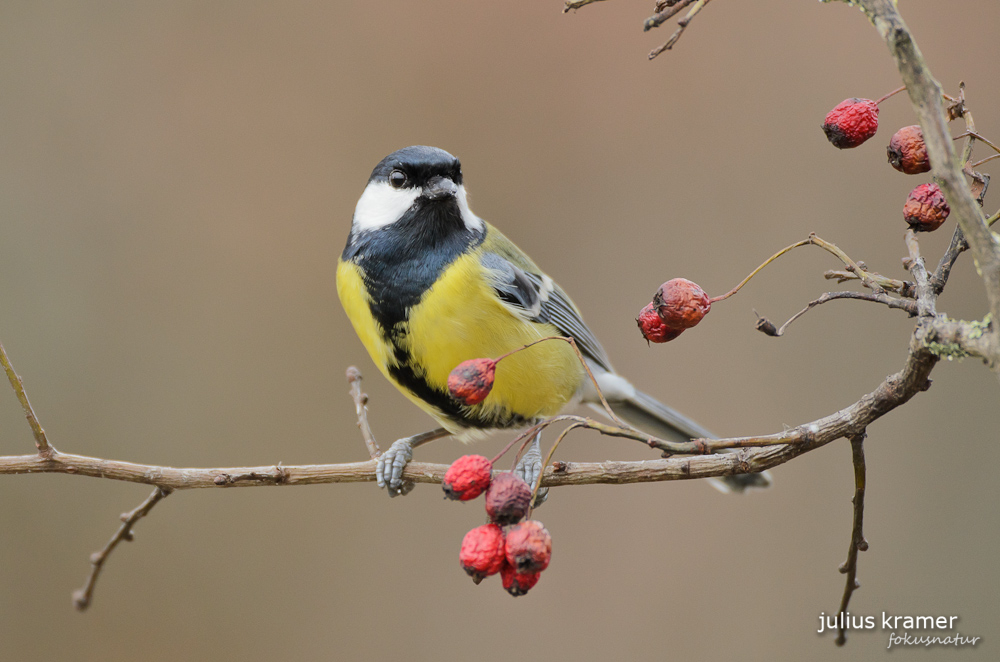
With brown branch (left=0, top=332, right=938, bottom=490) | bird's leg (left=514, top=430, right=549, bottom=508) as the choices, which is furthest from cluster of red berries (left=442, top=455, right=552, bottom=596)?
bird's leg (left=514, top=430, right=549, bottom=508)

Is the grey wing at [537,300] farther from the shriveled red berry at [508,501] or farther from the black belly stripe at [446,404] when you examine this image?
the shriveled red berry at [508,501]

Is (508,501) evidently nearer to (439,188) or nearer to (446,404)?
(446,404)

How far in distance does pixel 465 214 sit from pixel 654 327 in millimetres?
1007

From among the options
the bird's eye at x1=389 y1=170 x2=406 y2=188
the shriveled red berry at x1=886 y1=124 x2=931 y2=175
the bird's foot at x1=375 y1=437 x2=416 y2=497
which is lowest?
the bird's foot at x1=375 y1=437 x2=416 y2=497

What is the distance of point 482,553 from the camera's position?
1.06 meters

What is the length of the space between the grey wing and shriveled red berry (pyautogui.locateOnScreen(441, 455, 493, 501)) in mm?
717

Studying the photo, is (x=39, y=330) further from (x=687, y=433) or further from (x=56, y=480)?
(x=687, y=433)

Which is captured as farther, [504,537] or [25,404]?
[25,404]

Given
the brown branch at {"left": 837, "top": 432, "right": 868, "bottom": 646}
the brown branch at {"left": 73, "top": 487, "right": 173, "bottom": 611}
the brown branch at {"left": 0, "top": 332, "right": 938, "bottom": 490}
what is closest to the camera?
the brown branch at {"left": 0, "top": 332, "right": 938, "bottom": 490}

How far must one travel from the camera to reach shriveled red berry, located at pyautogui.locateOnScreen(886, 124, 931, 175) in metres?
0.97

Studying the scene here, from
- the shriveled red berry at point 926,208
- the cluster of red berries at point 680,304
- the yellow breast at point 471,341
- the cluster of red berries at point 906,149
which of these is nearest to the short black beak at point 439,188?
the yellow breast at point 471,341

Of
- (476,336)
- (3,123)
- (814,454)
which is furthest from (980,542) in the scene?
(3,123)

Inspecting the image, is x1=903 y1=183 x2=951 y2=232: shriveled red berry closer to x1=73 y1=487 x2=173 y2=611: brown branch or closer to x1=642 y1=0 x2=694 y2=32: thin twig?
x1=642 y1=0 x2=694 y2=32: thin twig

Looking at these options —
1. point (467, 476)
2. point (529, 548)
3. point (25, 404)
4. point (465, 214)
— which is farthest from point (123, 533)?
point (465, 214)
